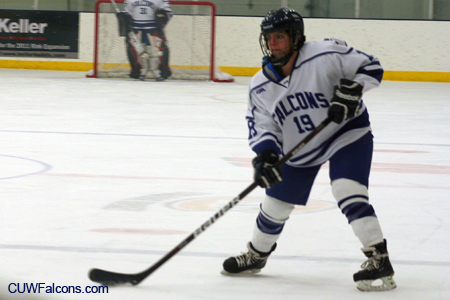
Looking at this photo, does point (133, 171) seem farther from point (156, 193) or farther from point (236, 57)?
point (236, 57)

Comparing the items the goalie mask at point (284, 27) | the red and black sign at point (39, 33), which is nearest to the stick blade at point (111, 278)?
the goalie mask at point (284, 27)

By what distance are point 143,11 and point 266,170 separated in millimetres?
8109

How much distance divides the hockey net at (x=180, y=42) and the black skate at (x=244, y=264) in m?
8.00

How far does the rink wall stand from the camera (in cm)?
1116

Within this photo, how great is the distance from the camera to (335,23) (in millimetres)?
11336

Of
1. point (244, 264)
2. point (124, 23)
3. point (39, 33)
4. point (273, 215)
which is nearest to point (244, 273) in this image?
point (244, 264)

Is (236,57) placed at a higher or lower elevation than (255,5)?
lower

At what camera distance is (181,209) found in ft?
8.86

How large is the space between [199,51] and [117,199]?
23.7 ft

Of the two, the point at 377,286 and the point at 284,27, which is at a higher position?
the point at 284,27

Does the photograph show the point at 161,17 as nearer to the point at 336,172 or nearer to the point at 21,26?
the point at 21,26

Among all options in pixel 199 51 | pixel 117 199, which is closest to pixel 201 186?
pixel 117 199

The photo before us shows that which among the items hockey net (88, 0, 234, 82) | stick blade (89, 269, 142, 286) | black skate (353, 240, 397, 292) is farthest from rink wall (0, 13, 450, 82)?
stick blade (89, 269, 142, 286)

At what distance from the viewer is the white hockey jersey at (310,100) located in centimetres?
194
